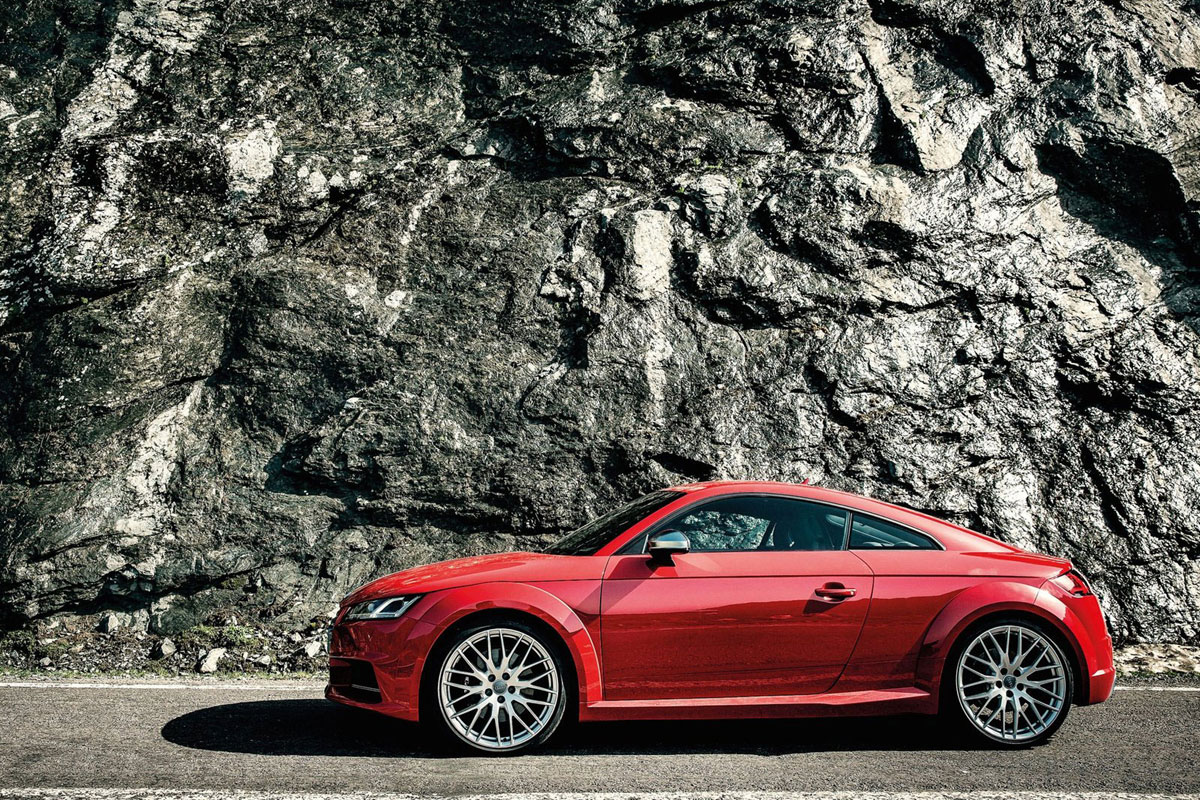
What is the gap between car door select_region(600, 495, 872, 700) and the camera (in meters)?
5.10

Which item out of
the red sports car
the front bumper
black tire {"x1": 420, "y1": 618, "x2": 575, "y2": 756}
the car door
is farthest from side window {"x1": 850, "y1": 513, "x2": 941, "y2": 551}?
the front bumper

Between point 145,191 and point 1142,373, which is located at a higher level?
point 145,191

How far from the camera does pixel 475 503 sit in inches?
358

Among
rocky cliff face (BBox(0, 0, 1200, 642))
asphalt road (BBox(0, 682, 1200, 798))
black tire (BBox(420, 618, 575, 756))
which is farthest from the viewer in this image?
rocky cliff face (BBox(0, 0, 1200, 642))

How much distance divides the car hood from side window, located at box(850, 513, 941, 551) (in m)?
1.42

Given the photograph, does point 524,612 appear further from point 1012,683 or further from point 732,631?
point 1012,683

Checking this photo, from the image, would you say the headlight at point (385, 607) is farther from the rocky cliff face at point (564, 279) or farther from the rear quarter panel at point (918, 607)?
the rocky cliff face at point (564, 279)

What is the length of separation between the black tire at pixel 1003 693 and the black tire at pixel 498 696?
79.6 inches

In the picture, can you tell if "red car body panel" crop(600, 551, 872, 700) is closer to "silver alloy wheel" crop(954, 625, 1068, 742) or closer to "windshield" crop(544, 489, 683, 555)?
"windshield" crop(544, 489, 683, 555)

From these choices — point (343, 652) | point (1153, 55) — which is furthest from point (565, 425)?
point (1153, 55)

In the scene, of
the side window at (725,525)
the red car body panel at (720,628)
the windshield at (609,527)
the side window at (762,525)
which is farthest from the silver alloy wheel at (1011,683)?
the windshield at (609,527)

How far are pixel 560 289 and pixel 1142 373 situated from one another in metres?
5.80

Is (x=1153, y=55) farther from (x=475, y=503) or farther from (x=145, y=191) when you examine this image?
(x=145, y=191)

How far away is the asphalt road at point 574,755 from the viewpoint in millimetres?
4492
